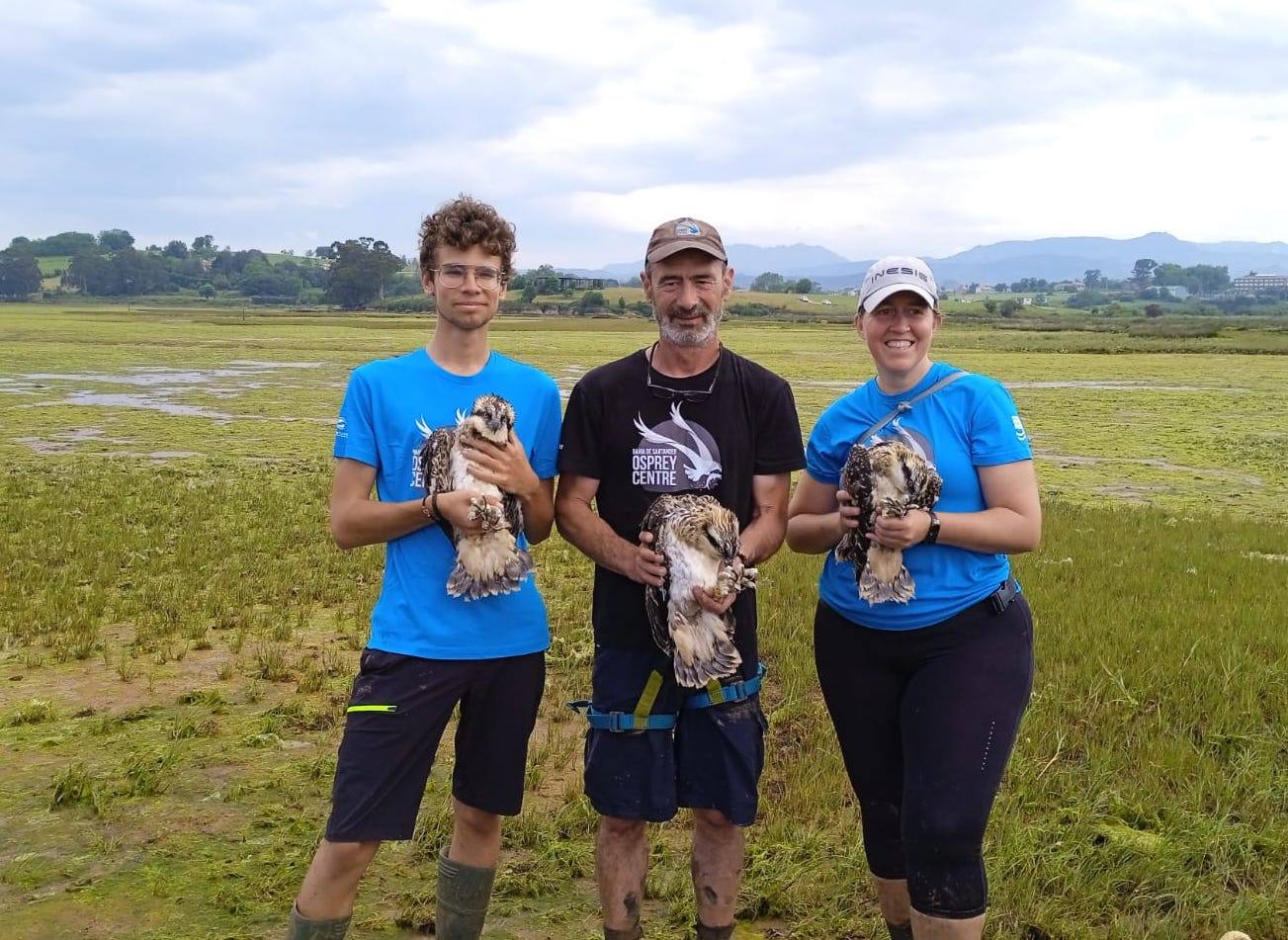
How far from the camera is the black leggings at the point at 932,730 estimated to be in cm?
304

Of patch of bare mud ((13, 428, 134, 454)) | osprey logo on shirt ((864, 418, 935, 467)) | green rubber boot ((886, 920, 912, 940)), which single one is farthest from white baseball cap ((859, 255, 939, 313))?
patch of bare mud ((13, 428, 134, 454))

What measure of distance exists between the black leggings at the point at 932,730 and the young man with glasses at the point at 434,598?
1.16 m

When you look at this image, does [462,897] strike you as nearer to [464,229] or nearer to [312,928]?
[312,928]

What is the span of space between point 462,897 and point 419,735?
0.74 m

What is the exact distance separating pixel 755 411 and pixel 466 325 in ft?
3.53

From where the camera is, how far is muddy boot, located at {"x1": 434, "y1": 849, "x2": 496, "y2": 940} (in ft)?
12.0

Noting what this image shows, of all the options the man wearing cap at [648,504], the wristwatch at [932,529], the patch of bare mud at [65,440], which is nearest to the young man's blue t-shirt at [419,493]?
the man wearing cap at [648,504]

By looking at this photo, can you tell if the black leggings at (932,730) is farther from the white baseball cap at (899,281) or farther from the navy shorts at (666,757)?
the white baseball cap at (899,281)

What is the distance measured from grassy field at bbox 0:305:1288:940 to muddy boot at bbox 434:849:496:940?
0.53 m

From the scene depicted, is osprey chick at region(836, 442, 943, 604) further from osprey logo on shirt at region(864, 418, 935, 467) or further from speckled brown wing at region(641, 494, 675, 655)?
speckled brown wing at region(641, 494, 675, 655)

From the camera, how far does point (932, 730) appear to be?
312cm

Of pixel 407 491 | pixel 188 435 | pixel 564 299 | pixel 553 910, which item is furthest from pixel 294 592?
pixel 564 299

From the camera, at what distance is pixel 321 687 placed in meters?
6.92

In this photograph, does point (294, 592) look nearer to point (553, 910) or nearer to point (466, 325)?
point (553, 910)
